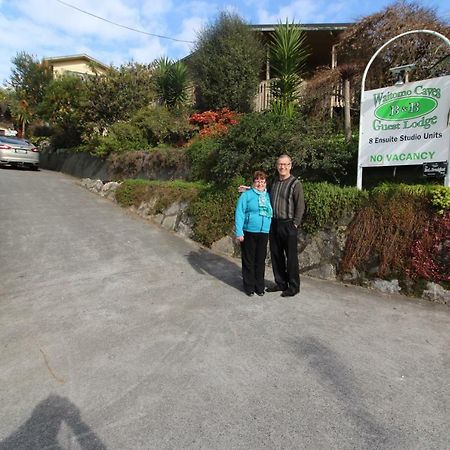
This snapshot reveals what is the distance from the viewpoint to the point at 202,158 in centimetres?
867

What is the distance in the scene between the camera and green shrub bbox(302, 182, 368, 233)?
18.2ft

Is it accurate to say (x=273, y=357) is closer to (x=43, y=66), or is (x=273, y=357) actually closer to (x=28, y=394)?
(x=28, y=394)

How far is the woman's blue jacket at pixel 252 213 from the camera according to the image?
16.3ft

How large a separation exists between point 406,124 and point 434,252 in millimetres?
1726

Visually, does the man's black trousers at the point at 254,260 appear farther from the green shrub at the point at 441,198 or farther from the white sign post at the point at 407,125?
the green shrub at the point at 441,198

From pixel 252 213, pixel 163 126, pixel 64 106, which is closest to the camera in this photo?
pixel 252 213

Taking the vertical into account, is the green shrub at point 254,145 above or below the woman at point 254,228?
above

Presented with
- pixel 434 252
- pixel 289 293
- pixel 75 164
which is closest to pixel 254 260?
pixel 289 293

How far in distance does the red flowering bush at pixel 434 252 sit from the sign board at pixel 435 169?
598mm

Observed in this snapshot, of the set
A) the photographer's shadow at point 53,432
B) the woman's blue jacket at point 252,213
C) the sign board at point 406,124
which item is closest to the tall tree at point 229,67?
the sign board at point 406,124

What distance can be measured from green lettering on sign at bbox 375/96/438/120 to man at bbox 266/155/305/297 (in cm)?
162

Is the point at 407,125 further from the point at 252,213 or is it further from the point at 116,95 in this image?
the point at 116,95

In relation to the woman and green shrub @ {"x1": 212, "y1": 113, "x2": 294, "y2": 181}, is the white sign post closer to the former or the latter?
green shrub @ {"x1": 212, "y1": 113, "x2": 294, "y2": 181}

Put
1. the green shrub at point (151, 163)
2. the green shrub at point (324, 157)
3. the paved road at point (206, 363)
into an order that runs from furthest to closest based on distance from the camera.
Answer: the green shrub at point (151, 163) → the green shrub at point (324, 157) → the paved road at point (206, 363)
